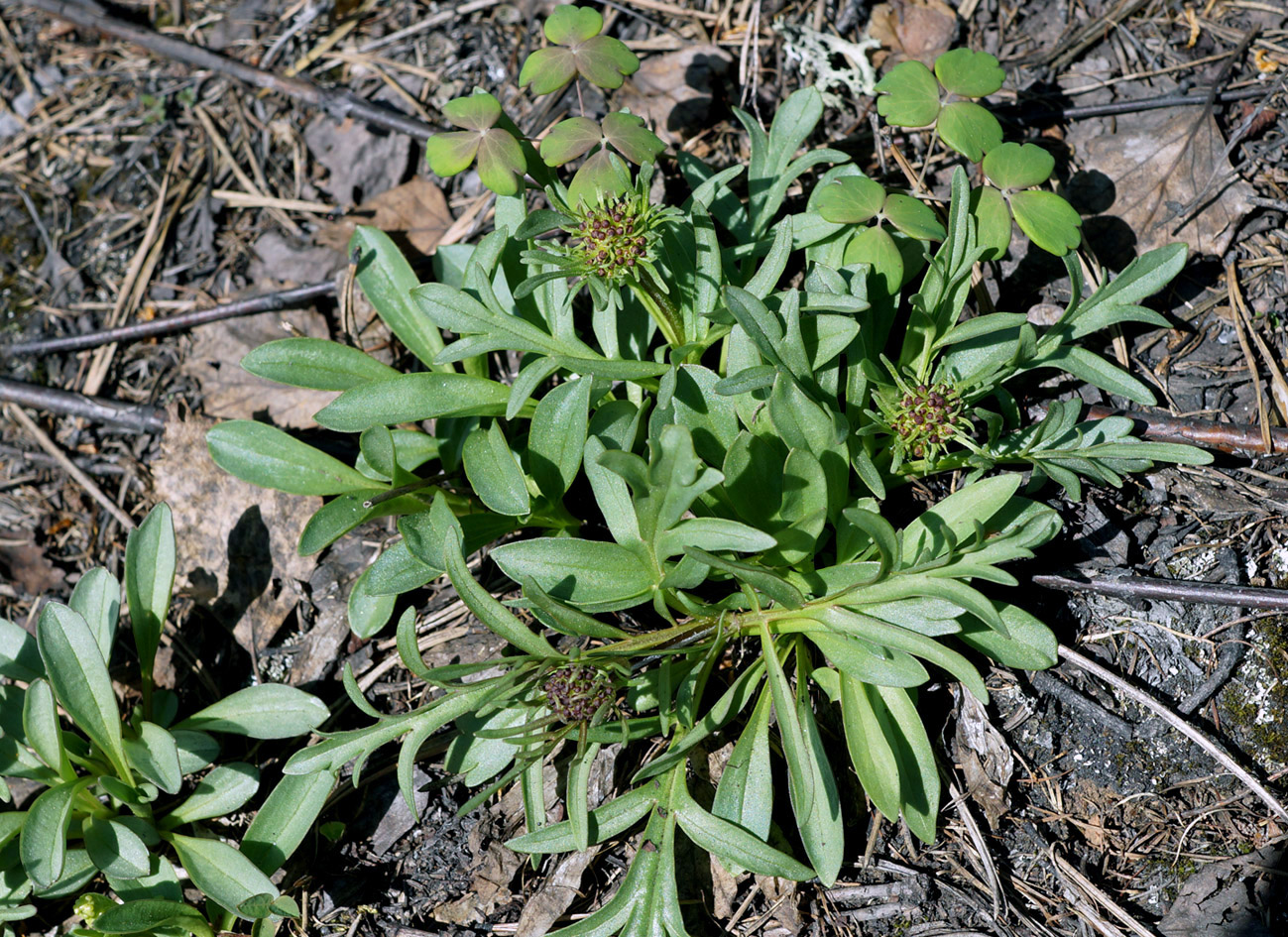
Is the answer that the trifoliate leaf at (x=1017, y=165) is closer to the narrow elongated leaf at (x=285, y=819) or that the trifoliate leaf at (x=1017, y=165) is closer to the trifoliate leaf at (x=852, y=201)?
the trifoliate leaf at (x=852, y=201)

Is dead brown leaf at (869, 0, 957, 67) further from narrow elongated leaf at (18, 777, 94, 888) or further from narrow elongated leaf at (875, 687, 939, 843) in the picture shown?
narrow elongated leaf at (18, 777, 94, 888)

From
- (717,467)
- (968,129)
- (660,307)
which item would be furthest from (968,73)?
(717,467)

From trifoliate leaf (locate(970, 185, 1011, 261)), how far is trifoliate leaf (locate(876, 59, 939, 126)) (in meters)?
0.28

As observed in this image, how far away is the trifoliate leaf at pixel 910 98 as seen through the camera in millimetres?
2512

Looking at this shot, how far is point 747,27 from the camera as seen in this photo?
10.4 ft

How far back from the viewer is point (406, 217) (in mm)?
3256

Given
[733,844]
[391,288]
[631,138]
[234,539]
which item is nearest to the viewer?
[733,844]

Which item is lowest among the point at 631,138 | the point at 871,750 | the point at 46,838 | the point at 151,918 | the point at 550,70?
the point at 151,918

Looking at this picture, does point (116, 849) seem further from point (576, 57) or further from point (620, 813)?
point (576, 57)

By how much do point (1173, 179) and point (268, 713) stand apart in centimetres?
319

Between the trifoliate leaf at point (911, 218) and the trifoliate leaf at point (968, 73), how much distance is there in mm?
405

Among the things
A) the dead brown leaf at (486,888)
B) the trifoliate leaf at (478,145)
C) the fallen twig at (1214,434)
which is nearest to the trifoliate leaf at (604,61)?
the trifoliate leaf at (478,145)

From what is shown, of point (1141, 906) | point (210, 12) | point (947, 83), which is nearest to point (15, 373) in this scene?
point (210, 12)

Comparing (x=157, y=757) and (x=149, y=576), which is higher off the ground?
(x=149, y=576)
